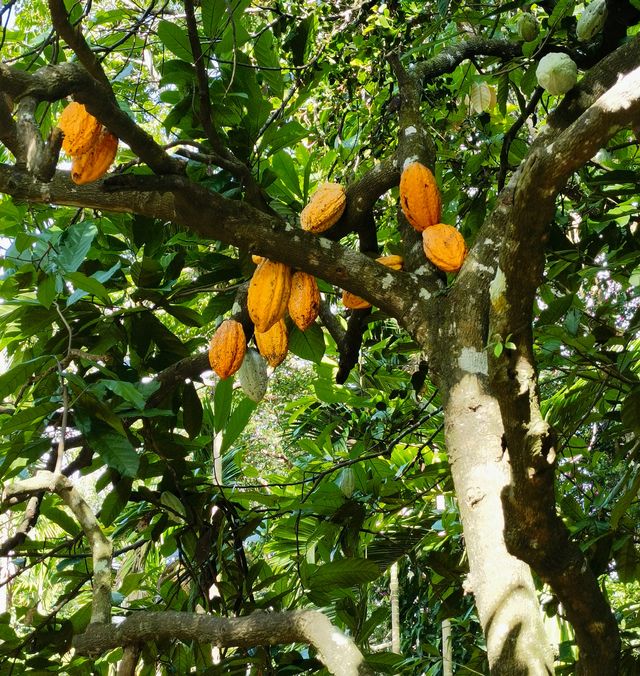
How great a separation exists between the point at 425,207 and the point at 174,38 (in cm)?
80

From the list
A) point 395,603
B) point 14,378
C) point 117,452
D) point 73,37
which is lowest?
point 117,452

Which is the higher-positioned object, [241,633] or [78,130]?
[78,130]

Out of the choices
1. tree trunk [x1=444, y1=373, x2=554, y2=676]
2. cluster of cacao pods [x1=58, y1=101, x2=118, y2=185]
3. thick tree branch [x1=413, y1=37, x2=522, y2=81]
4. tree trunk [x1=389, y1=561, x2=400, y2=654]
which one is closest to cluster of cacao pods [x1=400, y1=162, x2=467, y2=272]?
tree trunk [x1=444, y1=373, x2=554, y2=676]

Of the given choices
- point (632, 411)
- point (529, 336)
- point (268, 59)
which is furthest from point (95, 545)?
point (268, 59)

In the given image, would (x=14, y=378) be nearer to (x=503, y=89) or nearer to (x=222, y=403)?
(x=222, y=403)

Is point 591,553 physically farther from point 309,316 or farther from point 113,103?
point 113,103

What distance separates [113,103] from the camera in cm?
136

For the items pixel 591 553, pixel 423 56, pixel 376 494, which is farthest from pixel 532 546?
pixel 423 56

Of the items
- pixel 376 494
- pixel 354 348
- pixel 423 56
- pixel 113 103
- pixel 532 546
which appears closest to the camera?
pixel 532 546

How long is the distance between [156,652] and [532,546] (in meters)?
1.17

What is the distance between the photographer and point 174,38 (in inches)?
76.9

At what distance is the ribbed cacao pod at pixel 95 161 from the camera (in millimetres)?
1458

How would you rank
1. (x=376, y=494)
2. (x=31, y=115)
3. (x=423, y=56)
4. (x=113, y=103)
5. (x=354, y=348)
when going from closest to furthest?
(x=31, y=115) → (x=113, y=103) → (x=354, y=348) → (x=376, y=494) → (x=423, y=56)

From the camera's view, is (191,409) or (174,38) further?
(191,409)
